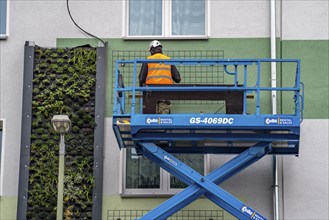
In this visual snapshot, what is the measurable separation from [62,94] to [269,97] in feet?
12.5

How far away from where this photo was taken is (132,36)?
17.7m

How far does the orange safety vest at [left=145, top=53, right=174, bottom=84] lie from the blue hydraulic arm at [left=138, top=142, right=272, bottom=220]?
3.75ft

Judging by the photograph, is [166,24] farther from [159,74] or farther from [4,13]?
[4,13]

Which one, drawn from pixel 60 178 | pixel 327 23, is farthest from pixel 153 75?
pixel 327 23

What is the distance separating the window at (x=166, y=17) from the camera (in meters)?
17.9

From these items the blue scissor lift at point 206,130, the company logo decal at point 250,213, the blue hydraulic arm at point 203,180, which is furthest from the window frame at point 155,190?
the company logo decal at point 250,213

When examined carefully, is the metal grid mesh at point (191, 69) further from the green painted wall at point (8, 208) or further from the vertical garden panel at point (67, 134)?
the green painted wall at point (8, 208)

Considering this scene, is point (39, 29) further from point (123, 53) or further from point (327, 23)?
point (327, 23)

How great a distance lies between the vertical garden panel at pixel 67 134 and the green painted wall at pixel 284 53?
0.31 meters

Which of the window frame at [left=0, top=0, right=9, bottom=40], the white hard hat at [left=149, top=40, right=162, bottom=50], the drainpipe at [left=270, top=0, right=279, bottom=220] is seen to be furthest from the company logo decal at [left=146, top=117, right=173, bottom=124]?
the window frame at [left=0, top=0, right=9, bottom=40]

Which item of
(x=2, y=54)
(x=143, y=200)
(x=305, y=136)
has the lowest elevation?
(x=143, y=200)

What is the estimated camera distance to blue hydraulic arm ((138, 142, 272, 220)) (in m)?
15.4

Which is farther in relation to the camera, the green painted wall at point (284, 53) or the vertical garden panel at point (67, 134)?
the green painted wall at point (284, 53)

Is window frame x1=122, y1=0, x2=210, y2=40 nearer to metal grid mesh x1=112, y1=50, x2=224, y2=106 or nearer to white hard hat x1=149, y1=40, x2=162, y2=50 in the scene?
metal grid mesh x1=112, y1=50, x2=224, y2=106
